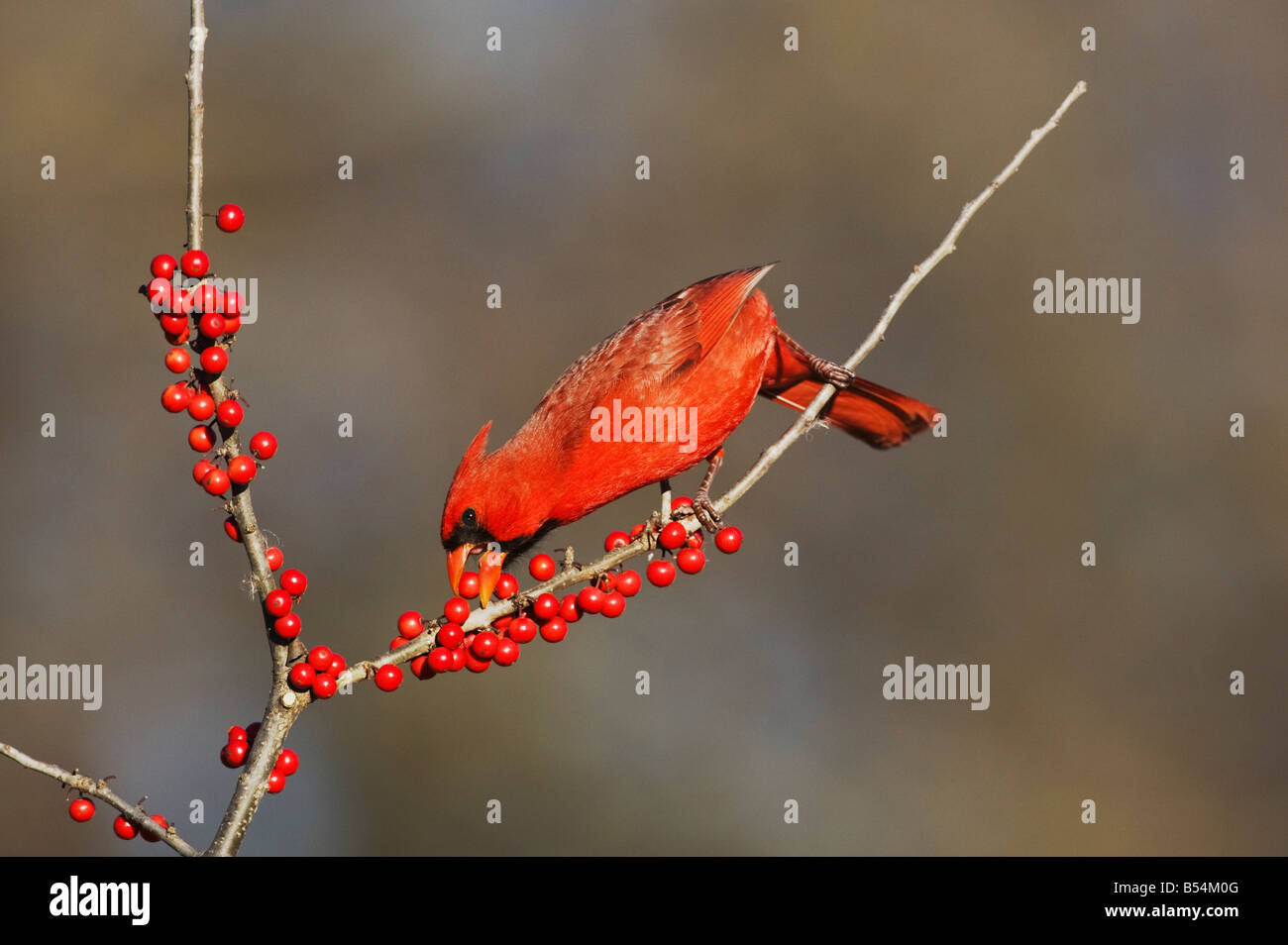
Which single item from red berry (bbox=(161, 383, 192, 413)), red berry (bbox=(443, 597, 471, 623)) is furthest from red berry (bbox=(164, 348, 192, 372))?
red berry (bbox=(443, 597, 471, 623))

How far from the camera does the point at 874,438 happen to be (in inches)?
165

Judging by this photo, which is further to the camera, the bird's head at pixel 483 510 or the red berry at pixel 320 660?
the bird's head at pixel 483 510

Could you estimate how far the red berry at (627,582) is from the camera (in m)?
2.61

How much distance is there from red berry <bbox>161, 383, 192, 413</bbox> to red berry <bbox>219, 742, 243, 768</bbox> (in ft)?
2.31

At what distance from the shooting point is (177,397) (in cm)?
208

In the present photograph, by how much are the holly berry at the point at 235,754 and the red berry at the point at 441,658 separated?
0.40m

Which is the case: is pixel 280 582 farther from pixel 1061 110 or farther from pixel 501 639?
pixel 1061 110

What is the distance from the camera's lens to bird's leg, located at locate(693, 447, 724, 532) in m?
2.92

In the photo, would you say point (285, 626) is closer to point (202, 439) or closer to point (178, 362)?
point (202, 439)

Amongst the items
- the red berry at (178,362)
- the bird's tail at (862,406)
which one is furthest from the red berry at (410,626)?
the bird's tail at (862,406)

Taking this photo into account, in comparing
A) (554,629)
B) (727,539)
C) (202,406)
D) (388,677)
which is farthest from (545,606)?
(202,406)

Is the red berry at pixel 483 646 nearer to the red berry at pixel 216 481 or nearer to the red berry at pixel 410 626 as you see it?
the red berry at pixel 410 626
